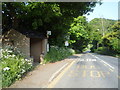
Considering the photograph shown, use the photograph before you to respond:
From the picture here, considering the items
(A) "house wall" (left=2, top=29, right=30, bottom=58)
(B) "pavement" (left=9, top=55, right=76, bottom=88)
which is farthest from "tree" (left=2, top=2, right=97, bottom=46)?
(B) "pavement" (left=9, top=55, right=76, bottom=88)

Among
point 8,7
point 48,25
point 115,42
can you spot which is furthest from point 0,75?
point 115,42

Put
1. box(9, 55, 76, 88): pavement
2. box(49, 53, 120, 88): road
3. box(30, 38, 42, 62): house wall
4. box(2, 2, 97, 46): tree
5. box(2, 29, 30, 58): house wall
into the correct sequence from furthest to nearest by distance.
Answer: box(30, 38, 42, 62): house wall → box(2, 29, 30, 58): house wall → box(2, 2, 97, 46): tree → box(49, 53, 120, 88): road → box(9, 55, 76, 88): pavement

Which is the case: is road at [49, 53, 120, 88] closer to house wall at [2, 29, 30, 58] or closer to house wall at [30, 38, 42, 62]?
house wall at [2, 29, 30, 58]

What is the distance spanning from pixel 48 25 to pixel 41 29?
4.04ft

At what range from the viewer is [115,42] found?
120 feet

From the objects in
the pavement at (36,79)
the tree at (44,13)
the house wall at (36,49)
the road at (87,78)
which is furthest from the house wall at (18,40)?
the road at (87,78)

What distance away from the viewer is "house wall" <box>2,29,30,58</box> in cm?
1556

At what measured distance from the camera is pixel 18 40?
15.8 m

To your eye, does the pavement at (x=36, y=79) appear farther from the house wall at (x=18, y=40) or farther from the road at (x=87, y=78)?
the house wall at (x=18, y=40)

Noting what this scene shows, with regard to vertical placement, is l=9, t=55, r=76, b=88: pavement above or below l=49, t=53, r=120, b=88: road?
above

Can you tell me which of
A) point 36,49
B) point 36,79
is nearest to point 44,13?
point 36,79

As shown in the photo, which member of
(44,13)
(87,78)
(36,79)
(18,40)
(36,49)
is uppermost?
(44,13)

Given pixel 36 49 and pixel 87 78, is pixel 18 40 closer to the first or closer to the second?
pixel 36 49

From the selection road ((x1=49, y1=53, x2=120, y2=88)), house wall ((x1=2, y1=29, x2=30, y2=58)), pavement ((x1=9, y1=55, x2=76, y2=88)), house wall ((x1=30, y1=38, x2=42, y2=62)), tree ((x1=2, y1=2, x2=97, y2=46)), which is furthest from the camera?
house wall ((x1=30, y1=38, x2=42, y2=62))
